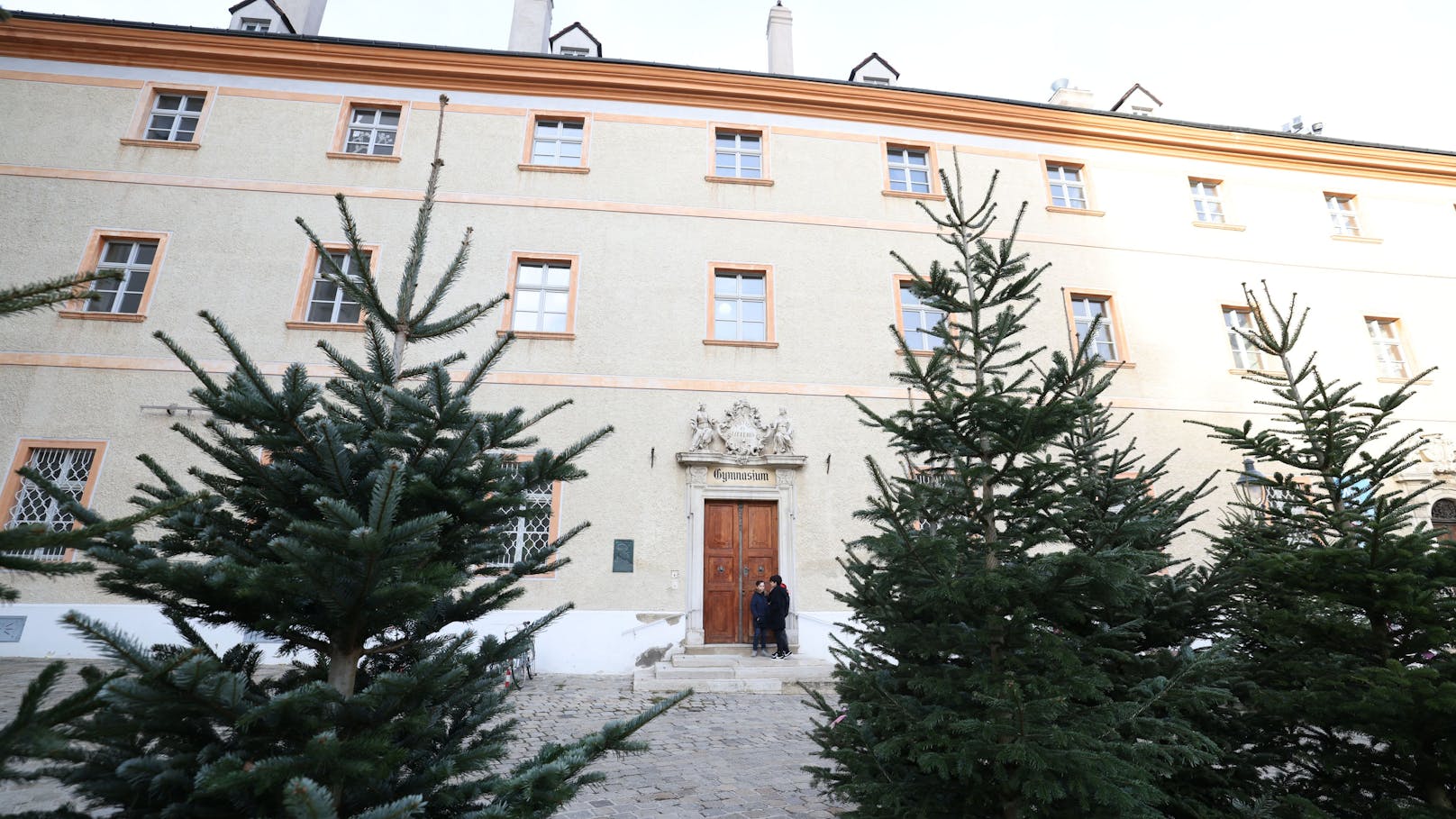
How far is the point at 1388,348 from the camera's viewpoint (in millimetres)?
14562

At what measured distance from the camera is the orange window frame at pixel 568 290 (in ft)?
38.4

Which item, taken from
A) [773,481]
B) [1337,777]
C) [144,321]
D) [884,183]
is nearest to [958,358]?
[1337,777]

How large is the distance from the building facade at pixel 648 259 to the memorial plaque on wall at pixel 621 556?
0.07 metres

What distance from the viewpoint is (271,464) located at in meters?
2.42

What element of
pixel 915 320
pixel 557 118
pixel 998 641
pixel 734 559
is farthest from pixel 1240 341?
pixel 557 118

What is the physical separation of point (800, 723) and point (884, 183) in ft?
35.4

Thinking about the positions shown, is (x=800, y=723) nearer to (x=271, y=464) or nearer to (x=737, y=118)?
(x=271, y=464)

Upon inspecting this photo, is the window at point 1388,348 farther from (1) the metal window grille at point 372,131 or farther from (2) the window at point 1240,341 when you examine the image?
(1) the metal window grille at point 372,131

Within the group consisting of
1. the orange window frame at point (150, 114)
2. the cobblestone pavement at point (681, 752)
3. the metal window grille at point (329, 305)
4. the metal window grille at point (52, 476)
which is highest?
the orange window frame at point (150, 114)

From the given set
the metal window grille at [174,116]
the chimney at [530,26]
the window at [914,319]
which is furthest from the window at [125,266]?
the window at [914,319]

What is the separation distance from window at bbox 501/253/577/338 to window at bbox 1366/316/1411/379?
17.0 metres

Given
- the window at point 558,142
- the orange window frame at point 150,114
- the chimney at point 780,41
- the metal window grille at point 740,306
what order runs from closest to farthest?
the orange window frame at point 150,114 → the metal window grille at point 740,306 → the window at point 558,142 → the chimney at point 780,41

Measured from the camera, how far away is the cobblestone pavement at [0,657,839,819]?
4656 mm

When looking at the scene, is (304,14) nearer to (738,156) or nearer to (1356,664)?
(738,156)
